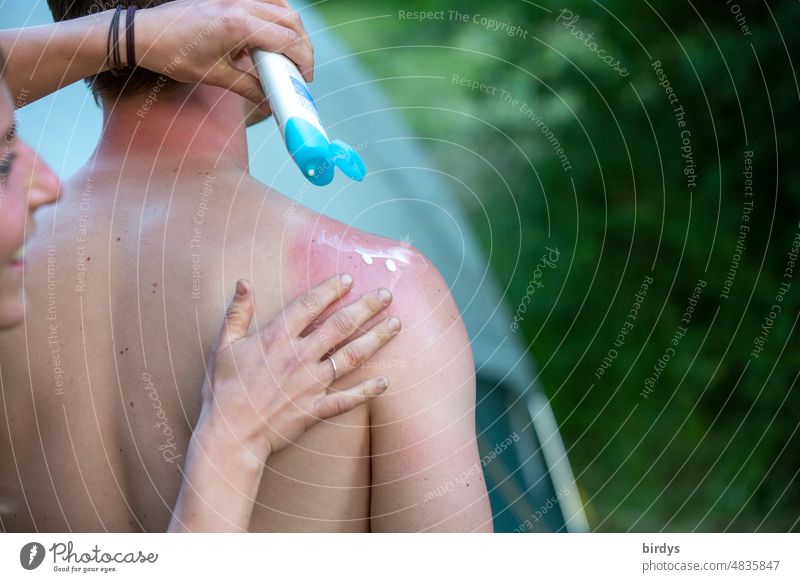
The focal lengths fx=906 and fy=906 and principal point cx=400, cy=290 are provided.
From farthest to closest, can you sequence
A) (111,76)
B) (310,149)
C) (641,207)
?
(641,207)
(111,76)
(310,149)

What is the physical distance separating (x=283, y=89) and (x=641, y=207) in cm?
123

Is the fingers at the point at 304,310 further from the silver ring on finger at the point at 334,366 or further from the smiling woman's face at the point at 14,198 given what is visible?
the smiling woman's face at the point at 14,198

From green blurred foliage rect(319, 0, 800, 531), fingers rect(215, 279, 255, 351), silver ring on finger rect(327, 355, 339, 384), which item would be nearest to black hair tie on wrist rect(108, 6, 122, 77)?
fingers rect(215, 279, 255, 351)

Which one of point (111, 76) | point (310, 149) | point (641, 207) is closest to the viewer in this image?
point (310, 149)

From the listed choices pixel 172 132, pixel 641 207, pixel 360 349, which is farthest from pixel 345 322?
pixel 641 207

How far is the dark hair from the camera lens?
2.89 feet

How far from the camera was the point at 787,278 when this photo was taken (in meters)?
1.66

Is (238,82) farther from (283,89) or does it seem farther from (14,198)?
(14,198)

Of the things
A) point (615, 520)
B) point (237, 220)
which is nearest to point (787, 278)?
point (615, 520)

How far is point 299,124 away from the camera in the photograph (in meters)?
0.78

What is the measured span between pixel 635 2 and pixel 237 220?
115 cm

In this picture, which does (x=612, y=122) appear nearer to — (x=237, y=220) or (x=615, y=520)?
(x=615, y=520)

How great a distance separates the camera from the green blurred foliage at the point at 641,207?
64.8 inches
